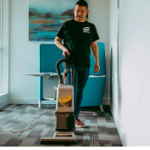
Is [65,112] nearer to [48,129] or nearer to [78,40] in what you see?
[48,129]

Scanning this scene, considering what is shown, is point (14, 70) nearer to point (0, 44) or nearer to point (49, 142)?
point (0, 44)

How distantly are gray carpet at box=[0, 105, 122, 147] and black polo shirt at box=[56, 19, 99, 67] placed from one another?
0.68m

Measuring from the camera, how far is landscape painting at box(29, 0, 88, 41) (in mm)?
3275

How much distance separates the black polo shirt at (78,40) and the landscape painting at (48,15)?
145cm

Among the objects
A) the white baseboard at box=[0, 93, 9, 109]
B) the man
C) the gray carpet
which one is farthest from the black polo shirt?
the white baseboard at box=[0, 93, 9, 109]

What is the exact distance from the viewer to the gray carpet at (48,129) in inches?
60.9

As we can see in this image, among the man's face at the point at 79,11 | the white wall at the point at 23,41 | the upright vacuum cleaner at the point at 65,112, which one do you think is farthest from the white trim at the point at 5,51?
the upright vacuum cleaner at the point at 65,112

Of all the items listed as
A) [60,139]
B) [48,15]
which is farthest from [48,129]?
[48,15]

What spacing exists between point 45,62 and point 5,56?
0.77m

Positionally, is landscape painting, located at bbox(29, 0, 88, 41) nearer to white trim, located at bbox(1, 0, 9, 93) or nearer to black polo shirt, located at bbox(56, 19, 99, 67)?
white trim, located at bbox(1, 0, 9, 93)

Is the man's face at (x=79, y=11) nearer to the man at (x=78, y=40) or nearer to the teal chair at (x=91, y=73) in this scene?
the man at (x=78, y=40)

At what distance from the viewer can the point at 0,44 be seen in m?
3.23

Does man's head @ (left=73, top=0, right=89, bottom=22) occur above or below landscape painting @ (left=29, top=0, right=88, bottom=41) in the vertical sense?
below

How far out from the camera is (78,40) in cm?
184
